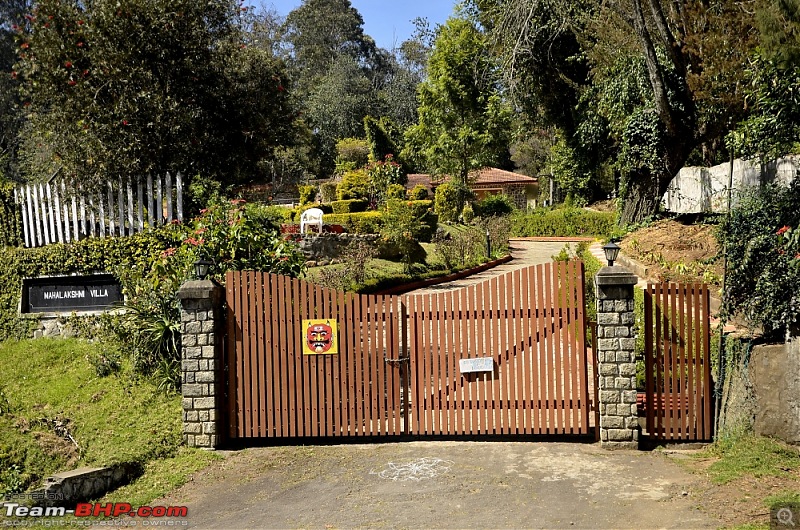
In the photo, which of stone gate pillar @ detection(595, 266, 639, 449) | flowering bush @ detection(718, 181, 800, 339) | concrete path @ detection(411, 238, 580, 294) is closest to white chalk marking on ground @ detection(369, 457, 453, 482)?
stone gate pillar @ detection(595, 266, 639, 449)

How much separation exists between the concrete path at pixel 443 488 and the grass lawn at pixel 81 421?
0.65 meters

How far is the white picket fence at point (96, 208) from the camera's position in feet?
39.9

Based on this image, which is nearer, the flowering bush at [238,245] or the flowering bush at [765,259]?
the flowering bush at [765,259]

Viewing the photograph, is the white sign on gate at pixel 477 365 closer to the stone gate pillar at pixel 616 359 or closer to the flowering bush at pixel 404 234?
the stone gate pillar at pixel 616 359

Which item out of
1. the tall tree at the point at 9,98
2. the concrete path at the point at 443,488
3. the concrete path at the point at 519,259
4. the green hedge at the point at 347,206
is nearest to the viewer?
the concrete path at the point at 443,488

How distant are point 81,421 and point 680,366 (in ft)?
23.8

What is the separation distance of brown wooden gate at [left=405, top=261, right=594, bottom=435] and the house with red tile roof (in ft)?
131

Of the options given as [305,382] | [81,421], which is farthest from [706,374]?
[81,421]

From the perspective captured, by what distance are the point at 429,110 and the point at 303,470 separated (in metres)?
36.9

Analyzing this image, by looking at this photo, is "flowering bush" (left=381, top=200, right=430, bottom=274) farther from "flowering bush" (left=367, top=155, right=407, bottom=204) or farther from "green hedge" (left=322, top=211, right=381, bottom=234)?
"flowering bush" (left=367, top=155, right=407, bottom=204)

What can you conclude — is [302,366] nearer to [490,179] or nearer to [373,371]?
[373,371]

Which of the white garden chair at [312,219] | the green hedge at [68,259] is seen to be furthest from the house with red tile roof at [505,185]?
the green hedge at [68,259]

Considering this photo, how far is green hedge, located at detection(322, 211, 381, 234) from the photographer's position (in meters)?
23.6

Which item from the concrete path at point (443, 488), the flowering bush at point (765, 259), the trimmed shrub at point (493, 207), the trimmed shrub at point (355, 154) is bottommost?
the concrete path at point (443, 488)
